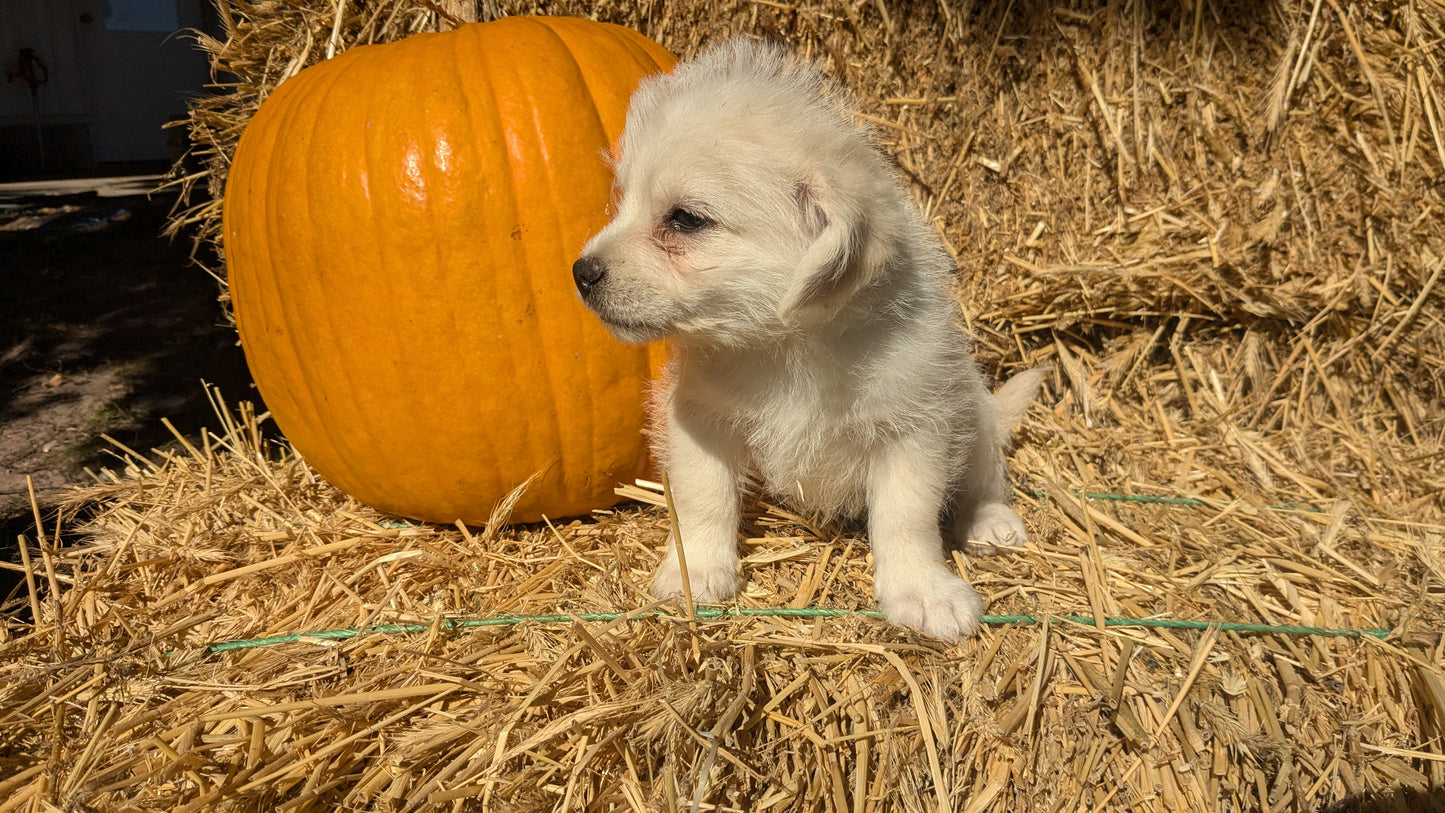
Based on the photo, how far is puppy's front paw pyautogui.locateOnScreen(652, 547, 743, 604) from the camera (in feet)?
7.06

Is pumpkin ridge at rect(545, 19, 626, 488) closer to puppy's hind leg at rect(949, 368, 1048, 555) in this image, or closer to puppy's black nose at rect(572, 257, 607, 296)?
puppy's black nose at rect(572, 257, 607, 296)

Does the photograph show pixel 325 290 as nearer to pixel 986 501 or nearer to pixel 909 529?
pixel 909 529

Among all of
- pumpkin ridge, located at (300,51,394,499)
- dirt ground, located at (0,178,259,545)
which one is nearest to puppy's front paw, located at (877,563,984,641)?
pumpkin ridge, located at (300,51,394,499)

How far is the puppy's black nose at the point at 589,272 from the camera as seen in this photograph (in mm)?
1875

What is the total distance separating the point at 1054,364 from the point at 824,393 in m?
1.91

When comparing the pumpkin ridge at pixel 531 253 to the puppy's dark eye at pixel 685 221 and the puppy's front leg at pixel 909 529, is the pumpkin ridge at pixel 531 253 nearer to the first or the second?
the puppy's dark eye at pixel 685 221

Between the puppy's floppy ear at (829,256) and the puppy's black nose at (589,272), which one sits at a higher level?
the puppy's floppy ear at (829,256)

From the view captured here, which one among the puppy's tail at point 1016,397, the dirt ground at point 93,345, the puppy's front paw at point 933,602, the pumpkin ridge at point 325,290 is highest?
the pumpkin ridge at point 325,290

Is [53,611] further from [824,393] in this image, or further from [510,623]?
[824,393]

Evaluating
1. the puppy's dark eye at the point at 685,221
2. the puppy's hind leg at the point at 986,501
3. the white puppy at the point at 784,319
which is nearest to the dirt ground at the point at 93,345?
the white puppy at the point at 784,319

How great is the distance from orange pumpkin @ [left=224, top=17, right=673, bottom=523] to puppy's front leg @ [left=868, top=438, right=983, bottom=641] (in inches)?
32.4

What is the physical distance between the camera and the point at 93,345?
212 inches

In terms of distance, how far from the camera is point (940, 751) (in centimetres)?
181

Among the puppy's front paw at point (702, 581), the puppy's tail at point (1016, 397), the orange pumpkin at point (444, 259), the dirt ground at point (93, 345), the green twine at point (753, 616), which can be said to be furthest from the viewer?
the dirt ground at point (93, 345)
